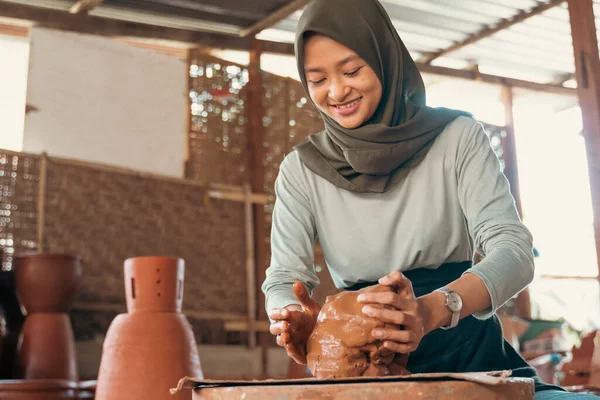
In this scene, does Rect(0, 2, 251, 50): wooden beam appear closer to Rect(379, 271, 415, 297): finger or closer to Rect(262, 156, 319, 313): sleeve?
Rect(262, 156, 319, 313): sleeve

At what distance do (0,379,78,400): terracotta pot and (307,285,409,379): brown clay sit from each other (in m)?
2.28

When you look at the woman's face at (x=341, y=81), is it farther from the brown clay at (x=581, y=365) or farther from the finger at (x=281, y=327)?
the brown clay at (x=581, y=365)

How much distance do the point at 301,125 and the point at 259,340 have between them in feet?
5.52

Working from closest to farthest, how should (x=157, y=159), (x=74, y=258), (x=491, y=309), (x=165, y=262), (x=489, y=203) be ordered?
1. (x=491, y=309)
2. (x=489, y=203)
3. (x=165, y=262)
4. (x=74, y=258)
5. (x=157, y=159)

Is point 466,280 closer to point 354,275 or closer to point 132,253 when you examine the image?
point 354,275

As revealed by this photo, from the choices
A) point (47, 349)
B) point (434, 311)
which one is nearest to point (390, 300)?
point (434, 311)

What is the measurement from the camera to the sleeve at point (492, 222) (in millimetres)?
1414

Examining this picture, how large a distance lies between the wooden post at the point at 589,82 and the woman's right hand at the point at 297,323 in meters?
2.18

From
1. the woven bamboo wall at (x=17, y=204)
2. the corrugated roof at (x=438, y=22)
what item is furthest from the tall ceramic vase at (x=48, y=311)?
the corrugated roof at (x=438, y=22)

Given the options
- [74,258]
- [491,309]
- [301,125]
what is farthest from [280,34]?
[491,309]

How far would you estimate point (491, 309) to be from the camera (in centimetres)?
143

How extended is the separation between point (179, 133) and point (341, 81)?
356 centimetres

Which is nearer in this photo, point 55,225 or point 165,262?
point 165,262

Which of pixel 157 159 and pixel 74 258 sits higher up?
pixel 157 159
